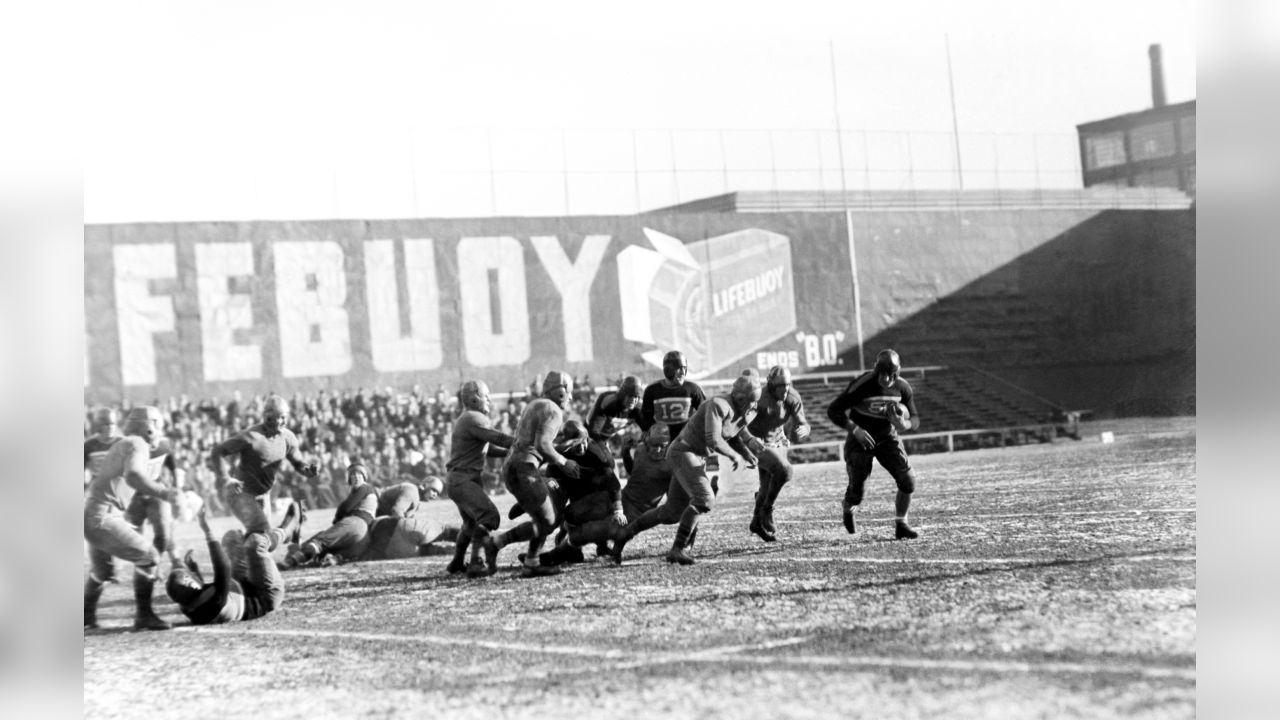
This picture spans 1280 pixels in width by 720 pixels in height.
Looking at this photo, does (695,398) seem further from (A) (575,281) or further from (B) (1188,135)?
(B) (1188,135)

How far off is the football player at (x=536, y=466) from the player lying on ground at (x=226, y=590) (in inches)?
75.8

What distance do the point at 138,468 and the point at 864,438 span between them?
646cm

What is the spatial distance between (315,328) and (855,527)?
31.7 feet

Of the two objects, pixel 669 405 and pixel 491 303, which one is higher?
pixel 491 303

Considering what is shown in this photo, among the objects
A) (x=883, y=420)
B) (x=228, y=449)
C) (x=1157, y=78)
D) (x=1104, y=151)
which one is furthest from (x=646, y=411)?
(x=1104, y=151)

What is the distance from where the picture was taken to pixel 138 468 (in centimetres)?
982

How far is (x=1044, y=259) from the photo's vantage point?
23.9 m

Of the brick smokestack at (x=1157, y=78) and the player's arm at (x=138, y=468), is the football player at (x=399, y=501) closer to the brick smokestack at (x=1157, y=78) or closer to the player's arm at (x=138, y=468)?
the player's arm at (x=138, y=468)

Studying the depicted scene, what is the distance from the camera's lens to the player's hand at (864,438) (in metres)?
12.4

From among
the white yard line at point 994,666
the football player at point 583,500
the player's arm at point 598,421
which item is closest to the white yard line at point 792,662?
the white yard line at point 994,666

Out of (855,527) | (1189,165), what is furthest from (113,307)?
(1189,165)

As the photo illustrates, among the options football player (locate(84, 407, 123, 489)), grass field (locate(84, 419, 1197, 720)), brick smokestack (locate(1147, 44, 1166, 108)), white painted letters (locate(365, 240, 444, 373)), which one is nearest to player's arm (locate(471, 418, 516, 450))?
grass field (locate(84, 419, 1197, 720))

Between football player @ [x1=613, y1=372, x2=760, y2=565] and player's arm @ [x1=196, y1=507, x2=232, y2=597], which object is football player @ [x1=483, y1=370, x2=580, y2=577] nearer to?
football player @ [x1=613, y1=372, x2=760, y2=565]
